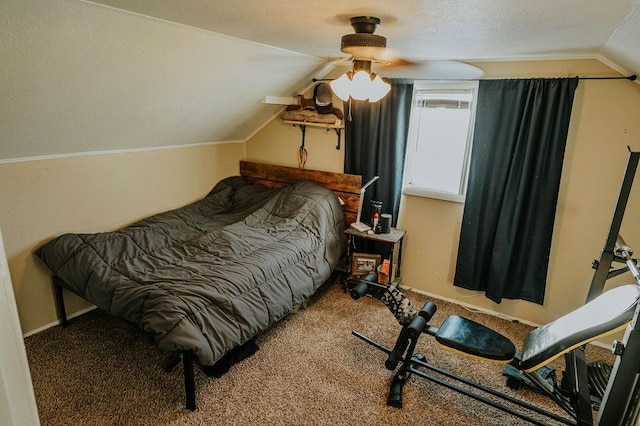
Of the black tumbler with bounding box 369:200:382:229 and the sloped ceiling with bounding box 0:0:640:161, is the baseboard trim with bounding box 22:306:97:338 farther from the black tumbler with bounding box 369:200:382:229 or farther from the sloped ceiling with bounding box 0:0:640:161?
the black tumbler with bounding box 369:200:382:229

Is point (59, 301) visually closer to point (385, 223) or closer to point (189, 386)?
point (189, 386)

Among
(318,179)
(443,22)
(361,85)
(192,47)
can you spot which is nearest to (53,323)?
(192,47)

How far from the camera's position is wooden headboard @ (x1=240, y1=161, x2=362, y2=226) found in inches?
143

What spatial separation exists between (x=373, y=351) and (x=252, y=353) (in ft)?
2.80

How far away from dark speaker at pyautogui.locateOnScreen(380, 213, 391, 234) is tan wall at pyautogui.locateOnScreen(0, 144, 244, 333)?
196 centimetres

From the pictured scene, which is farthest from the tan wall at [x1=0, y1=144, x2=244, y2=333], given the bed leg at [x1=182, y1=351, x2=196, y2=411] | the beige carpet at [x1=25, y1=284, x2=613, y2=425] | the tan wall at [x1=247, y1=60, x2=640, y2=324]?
the tan wall at [x1=247, y1=60, x2=640, y2=324]

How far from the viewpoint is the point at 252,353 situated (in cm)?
255

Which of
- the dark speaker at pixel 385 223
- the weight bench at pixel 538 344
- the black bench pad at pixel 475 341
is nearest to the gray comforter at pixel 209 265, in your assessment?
the dark speaker at pixel 385 223

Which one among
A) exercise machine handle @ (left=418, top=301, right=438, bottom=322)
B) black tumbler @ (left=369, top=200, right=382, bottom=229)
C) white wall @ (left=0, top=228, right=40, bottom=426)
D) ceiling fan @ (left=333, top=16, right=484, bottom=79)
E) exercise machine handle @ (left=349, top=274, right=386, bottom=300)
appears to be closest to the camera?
white wall @ (left=0, top=228, right=40, bottom=426)

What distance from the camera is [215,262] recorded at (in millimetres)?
2590

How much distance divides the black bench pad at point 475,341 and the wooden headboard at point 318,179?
65.2 inches

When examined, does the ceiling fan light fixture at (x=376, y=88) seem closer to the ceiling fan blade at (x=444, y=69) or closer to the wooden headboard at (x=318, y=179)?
the ceiling fan blade at (x=444, y=69)

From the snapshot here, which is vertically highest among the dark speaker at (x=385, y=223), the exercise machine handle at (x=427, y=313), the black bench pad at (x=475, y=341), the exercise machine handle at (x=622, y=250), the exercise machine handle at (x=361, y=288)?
the exercise machine handle at (x=622, y=250)

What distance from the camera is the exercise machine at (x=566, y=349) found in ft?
5.17
